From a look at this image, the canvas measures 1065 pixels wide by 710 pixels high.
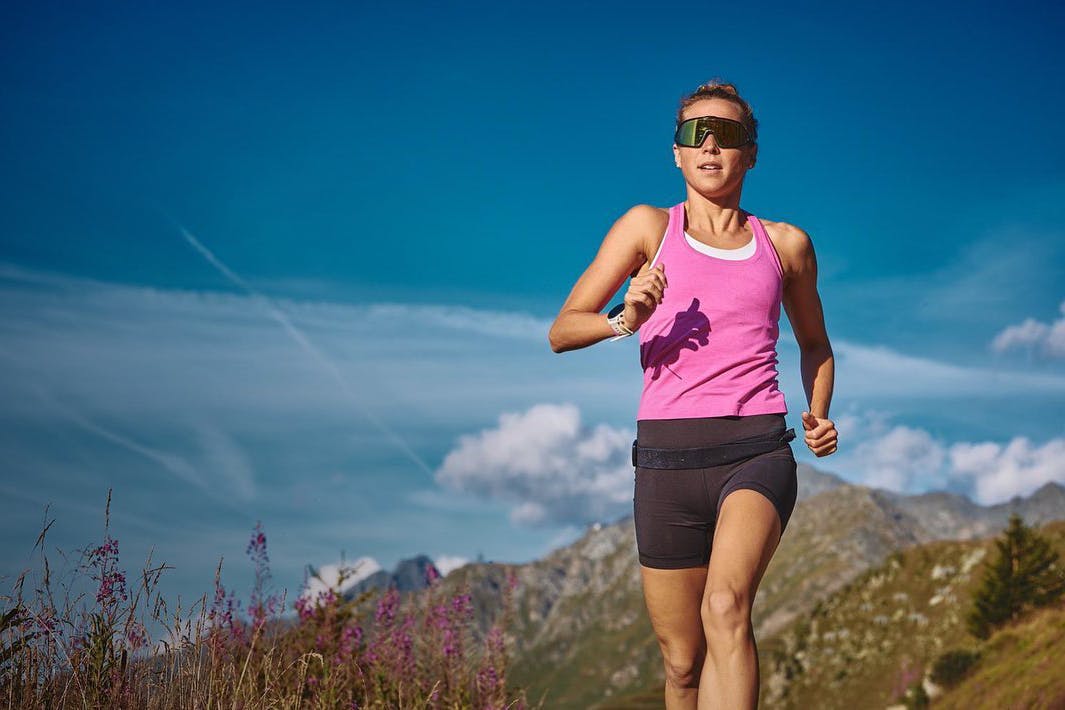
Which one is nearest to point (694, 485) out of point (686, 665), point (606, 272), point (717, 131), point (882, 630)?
point (686, 665)

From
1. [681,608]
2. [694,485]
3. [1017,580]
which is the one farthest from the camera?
[1017,580]

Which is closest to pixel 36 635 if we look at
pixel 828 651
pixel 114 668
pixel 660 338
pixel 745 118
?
pixel 114 668

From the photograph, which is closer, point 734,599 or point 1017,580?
point 734,599

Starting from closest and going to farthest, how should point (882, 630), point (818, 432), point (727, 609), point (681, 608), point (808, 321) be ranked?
point (727, 609)
point (681, 608)
point (818, 432)
point (808, 321)
point (882, 630)

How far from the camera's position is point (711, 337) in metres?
4.89

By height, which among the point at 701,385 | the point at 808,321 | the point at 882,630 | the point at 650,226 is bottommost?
the point at 701,385

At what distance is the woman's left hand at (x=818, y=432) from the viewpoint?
508cm

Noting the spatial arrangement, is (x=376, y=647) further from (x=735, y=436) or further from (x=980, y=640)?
(x=980, y=640)

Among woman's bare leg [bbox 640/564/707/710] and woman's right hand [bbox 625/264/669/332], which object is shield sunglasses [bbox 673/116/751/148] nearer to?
woman's right hand [bbox 625/264/669/332]

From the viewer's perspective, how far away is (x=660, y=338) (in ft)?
16.3

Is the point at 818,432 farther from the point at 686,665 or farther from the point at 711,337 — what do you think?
the point at 686,665

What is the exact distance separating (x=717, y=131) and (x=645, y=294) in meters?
1.32

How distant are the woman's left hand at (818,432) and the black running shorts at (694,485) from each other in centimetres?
25

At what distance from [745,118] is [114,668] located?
192 inches
